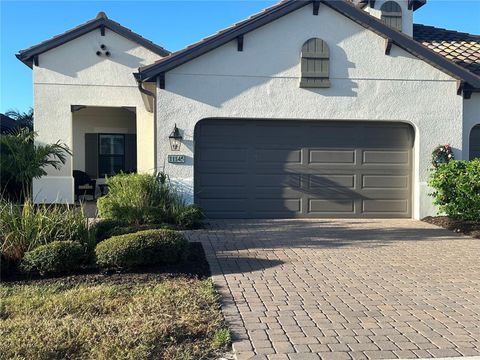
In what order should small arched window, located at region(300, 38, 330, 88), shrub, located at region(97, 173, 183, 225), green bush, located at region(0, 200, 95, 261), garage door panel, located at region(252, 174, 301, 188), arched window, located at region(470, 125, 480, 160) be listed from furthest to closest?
arched window, located at region(470, 125, 480, 160), garage door panel, located at region(252, 174, 301, 188), small arched window, located at region(300, 38, 330, 88), shrub, located at region(97, 173, 183, 225), green bush, located at region(0, 200, 95, 261)

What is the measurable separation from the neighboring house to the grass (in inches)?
680

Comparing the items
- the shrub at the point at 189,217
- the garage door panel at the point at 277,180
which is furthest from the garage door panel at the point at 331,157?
the shrub at the point at 189,217

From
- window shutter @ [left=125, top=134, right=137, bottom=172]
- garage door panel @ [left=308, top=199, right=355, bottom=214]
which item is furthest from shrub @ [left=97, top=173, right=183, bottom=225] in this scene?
window shutter @ [left=125, top=134, right=137, bottom=172]

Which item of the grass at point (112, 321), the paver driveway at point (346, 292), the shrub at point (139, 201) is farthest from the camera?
the shrub at point (139, 201)

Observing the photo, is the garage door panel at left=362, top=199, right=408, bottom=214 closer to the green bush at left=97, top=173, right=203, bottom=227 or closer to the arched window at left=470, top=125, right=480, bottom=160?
the arched window at left=470, top=125, right=480, bottom=160

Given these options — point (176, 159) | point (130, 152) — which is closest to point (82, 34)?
point (130, 152)

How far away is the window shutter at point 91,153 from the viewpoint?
17.7 m

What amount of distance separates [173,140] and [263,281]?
6055mm

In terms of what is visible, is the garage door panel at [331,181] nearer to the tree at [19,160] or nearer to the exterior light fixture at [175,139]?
the exterior light fixture at [175,139]

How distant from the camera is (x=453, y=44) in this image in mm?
15062

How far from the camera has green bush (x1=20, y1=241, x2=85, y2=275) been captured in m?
6.40

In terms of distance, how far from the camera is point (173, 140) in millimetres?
11727

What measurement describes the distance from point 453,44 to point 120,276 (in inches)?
512

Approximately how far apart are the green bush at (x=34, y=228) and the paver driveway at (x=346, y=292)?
2041 mm
